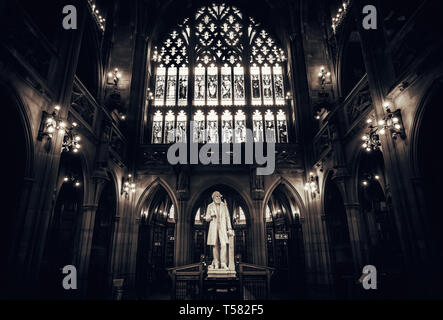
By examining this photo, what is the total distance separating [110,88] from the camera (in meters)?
12.9

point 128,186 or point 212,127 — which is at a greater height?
point 212,127

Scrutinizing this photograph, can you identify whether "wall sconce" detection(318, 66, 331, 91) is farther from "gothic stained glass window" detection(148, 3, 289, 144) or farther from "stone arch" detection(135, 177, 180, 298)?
"stone arch" detection(135, 177, 180, 298)

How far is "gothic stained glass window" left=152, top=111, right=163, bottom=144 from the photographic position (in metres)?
14.7

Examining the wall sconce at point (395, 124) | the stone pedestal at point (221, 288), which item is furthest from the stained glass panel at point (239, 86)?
the stone pedestal at point (221, 288)

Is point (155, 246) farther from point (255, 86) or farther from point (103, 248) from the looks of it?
point (255, 86)

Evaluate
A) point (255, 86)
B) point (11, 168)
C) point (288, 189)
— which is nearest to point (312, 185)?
point (288, 189)

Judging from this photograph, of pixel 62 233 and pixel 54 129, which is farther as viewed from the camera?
pixel 62 233

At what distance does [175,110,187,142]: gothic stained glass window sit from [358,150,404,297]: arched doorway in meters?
9.29

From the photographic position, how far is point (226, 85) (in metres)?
15.8

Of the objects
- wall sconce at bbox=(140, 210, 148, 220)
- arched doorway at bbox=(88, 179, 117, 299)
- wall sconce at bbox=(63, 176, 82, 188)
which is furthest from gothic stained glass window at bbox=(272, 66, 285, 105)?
wall sconce at bbox=(63, 176, 82, 188)

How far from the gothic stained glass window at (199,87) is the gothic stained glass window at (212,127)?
1.00 m

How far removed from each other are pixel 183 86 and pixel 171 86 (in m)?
0.77

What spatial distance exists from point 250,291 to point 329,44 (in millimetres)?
12152
